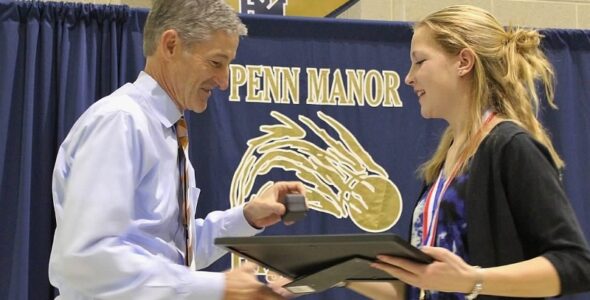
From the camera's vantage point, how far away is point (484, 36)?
1943 millimetres

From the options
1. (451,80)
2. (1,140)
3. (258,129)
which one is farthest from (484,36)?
(1,140)

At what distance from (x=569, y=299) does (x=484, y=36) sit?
2.42 metres

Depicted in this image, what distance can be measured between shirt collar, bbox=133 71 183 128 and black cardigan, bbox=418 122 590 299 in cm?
71

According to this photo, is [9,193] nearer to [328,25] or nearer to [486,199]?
[328,25]

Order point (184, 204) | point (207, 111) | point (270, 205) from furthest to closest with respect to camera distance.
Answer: point (207, 111) → point (270, 205) → point (184, 204)

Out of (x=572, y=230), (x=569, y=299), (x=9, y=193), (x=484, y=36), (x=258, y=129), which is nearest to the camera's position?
(x=572, y=230)

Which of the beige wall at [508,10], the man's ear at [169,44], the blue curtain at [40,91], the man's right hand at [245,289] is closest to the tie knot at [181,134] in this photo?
the man's ear at [169,44]

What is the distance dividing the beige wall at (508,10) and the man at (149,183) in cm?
240

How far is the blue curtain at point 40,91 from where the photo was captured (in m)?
3.47

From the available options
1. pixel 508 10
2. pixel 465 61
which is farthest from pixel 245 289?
pixel 508 10

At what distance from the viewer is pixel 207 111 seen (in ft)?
12.2

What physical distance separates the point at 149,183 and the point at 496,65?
2.59 feet

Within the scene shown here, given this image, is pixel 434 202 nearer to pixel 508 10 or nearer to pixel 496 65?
pixel 496 65

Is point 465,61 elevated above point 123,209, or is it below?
above
